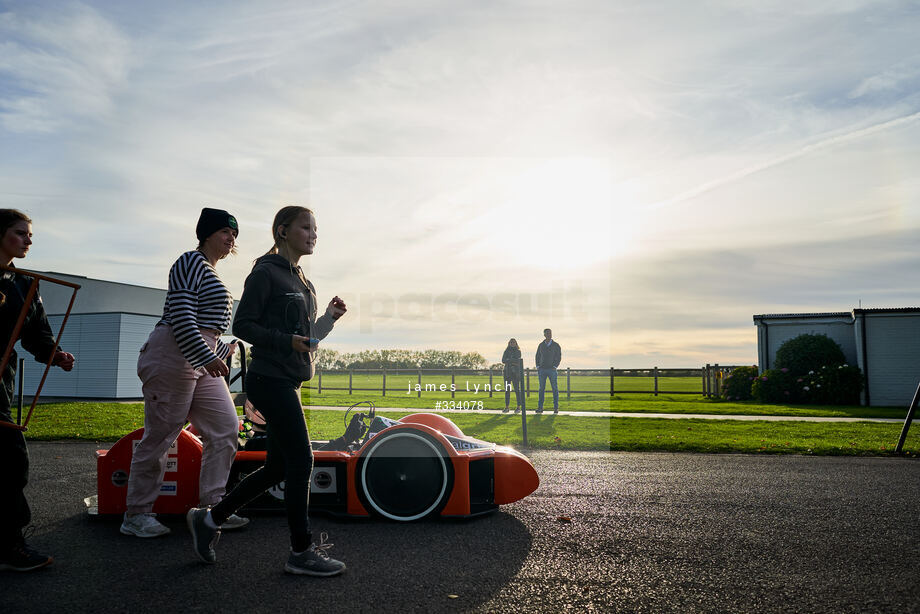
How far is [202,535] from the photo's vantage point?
3.57m

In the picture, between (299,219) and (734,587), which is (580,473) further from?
(299,219)

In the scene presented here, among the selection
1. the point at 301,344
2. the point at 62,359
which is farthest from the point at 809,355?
the point at 62,359

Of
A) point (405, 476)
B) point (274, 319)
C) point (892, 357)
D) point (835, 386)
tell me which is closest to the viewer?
point (274, 319)

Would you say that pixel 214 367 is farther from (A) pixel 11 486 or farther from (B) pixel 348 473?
(B) pixel 348 473

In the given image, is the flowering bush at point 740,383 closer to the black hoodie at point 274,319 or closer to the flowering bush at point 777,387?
the flowering bush at point 777,387

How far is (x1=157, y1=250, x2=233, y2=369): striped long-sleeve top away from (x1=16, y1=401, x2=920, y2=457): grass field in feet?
20.1

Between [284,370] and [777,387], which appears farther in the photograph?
[777,387]

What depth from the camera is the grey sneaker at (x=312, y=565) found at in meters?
3.40

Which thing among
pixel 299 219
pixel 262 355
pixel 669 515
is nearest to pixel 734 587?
pixel 669 515

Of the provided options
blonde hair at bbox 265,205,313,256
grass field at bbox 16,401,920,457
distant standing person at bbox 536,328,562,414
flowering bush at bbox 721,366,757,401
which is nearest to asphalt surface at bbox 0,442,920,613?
blonde hair at bbox 265,205,313,256

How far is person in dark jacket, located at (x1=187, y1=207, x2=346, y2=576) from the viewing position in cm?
327

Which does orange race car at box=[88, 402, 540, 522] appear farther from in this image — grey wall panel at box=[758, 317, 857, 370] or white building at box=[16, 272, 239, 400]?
grey wall panel at box=[758, 317, 857, 370]

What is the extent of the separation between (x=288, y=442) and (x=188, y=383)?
116cm

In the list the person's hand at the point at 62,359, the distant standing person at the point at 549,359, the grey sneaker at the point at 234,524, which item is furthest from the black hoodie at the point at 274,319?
the distant standing person at the point at 549,359
